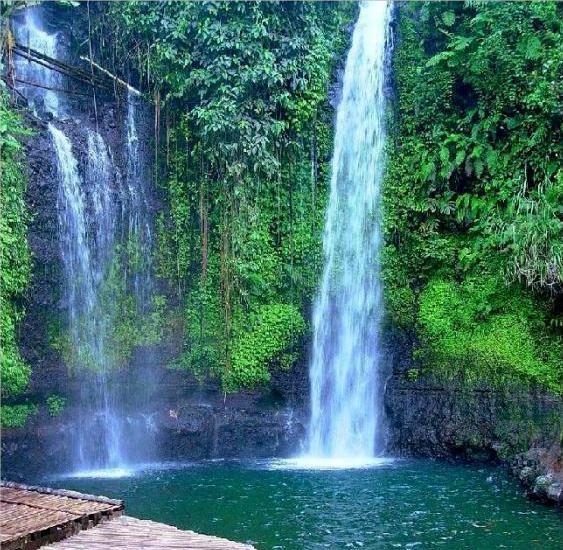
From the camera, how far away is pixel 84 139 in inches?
494

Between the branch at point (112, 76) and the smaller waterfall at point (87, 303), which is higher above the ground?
the branch at point (112, 76)

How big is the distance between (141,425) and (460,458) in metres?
5.36

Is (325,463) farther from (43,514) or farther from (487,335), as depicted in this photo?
(43,514)

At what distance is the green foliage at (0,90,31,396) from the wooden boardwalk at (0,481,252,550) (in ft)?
14.6

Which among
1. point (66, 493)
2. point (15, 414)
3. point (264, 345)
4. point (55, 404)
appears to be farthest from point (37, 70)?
point (66, 493)

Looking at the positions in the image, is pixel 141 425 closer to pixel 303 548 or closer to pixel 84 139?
pixel 84 139

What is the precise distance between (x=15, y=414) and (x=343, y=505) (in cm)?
570

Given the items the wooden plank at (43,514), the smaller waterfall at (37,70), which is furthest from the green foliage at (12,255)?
the wooden plank at (43,514)

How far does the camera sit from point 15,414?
11297 millimetres

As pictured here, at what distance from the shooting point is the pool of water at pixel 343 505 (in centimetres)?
735

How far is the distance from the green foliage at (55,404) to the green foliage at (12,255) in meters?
0.56

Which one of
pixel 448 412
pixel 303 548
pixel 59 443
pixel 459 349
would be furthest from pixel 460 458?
pixel 59 443

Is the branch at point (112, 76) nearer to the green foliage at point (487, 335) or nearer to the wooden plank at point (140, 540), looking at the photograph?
the green foliage at point (487, 335)

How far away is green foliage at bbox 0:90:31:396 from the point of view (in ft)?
36.0
